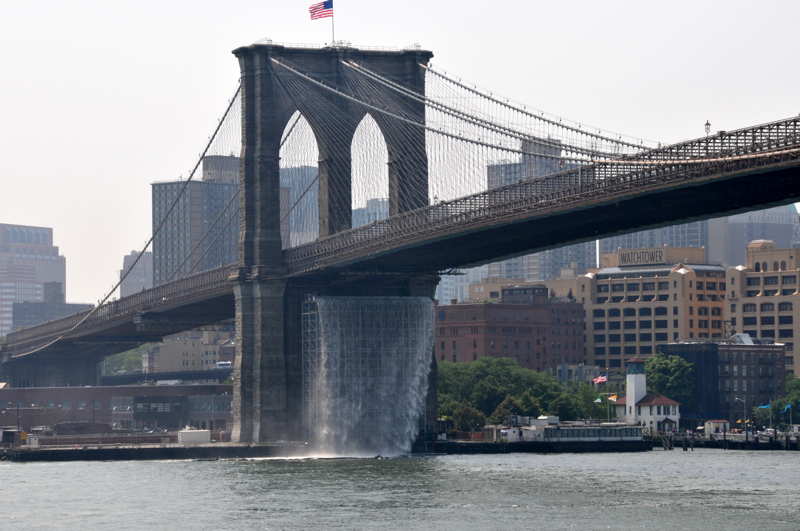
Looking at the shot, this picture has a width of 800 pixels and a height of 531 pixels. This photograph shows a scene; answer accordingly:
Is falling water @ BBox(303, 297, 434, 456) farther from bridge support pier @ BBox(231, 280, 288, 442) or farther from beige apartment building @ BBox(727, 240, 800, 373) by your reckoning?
beige apartment building @ BBox(727, 240, 800, 373)

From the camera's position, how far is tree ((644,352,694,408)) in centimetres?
16038

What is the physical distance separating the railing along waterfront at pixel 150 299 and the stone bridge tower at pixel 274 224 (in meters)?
4.74

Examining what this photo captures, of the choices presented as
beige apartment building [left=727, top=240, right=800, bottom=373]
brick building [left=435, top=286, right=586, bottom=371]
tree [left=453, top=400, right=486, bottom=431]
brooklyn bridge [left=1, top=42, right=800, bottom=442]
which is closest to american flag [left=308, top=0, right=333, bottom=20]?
brooklyn bridge [left=1, top=42, right=800, bottom=442]

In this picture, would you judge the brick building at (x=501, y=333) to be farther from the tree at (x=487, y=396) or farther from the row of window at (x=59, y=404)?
the row of window at (x=59, y=404)

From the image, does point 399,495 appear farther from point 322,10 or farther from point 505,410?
point 505,410

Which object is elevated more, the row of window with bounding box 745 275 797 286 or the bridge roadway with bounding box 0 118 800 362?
the row of window with bounding box 745 275 797 286

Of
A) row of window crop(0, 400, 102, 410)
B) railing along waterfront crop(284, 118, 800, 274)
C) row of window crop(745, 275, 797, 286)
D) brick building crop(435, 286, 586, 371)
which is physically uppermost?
row of window crop(745, 275, 797, 286)

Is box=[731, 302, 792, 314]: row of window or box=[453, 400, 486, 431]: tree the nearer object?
box=[453, 400, 486, 431]: tree

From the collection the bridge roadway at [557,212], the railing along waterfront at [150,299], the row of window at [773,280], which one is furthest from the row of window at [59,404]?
the row of window at [773,280]

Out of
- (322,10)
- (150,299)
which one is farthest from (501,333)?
(322,10)

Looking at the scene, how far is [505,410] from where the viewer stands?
400 feet

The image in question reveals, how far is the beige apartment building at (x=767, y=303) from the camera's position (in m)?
184

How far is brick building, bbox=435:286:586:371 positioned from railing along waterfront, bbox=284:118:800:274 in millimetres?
94714

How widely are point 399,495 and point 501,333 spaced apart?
12478 cm
